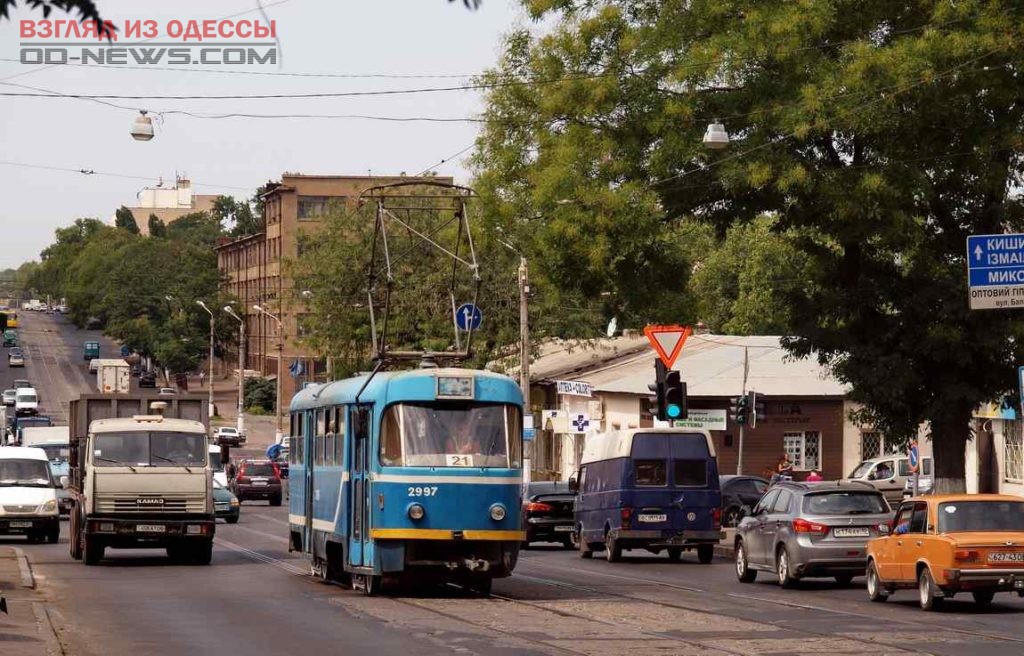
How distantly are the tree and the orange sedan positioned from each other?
8.17 meters

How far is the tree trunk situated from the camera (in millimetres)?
31375

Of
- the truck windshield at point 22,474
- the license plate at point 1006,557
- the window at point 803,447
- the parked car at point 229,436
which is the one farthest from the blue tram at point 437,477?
the parked car at point 229,436

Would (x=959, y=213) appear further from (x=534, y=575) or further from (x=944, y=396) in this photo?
(x=534, y=575)

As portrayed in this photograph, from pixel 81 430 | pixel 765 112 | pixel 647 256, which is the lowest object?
pixel 81 430

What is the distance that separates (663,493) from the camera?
110ft

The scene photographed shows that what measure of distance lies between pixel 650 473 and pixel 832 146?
7.47 meters

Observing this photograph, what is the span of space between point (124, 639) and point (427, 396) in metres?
6.55

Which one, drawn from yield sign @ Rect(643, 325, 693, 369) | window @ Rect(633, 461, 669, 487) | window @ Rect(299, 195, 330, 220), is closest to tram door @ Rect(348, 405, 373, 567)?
yield sign @ Rect(643, 325, 693, 369)

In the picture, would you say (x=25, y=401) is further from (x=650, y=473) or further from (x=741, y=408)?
(x=650, y=473)

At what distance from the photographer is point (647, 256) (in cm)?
3191

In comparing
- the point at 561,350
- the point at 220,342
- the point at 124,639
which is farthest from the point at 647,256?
the point at 220,342

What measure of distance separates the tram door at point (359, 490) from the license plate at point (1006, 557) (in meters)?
7.68

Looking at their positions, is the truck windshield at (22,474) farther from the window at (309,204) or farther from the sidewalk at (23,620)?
the window at (309,204)

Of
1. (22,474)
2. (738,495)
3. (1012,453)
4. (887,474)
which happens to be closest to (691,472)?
(738,495)
